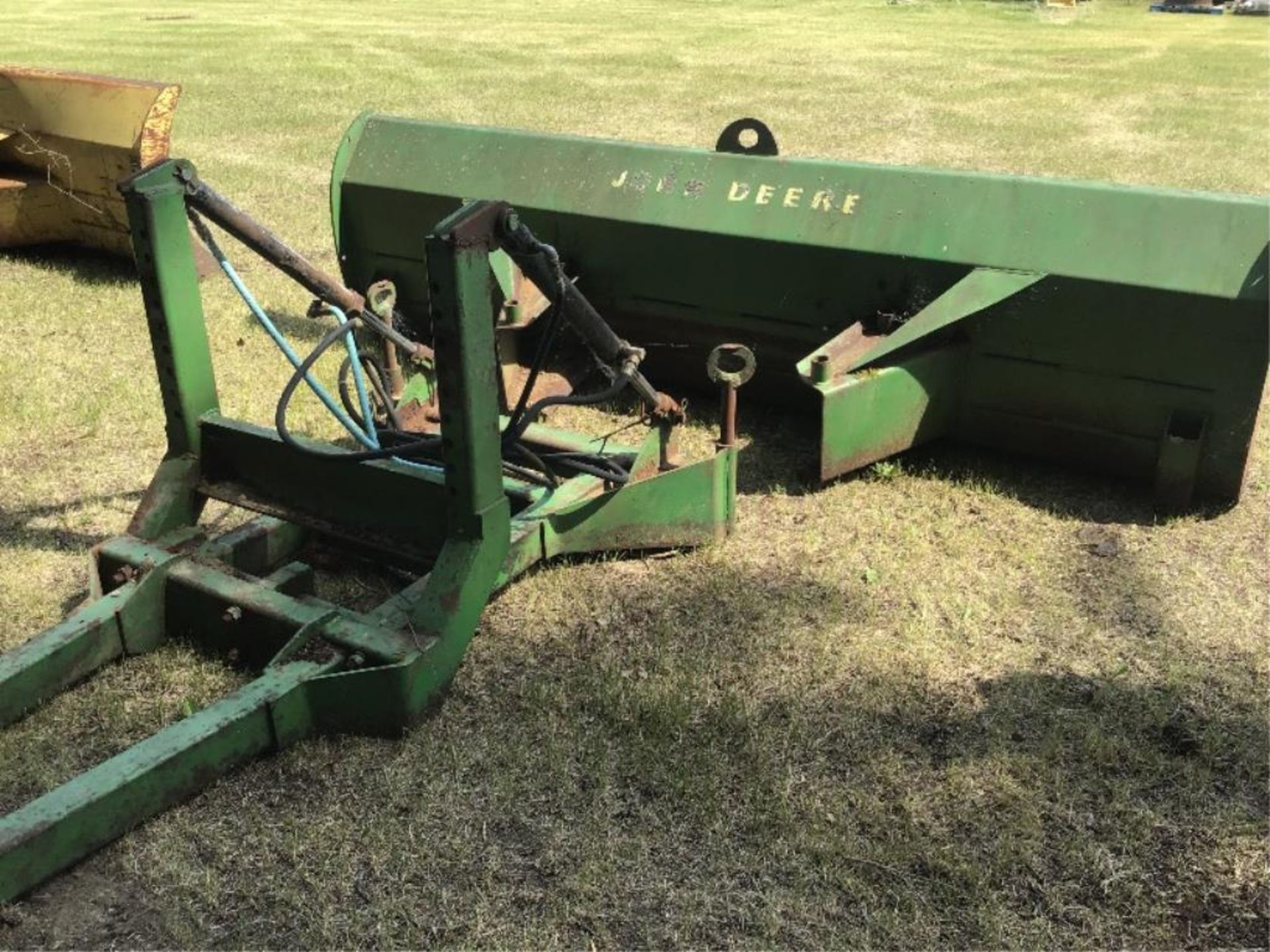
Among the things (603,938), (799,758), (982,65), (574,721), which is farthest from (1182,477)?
(982,65)

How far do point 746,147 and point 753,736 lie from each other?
2.27 metres

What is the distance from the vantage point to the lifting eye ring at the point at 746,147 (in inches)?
163

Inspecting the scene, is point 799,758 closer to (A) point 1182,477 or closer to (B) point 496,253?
(A) point 1182,477

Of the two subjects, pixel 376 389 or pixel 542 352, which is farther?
pixel 376 389

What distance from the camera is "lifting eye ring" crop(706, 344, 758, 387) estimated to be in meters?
3.31

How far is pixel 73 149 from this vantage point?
5734 millimetres

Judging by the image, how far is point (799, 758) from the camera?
2.67m

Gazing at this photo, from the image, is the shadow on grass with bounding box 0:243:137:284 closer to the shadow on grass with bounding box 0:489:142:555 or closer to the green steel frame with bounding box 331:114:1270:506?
the green steel frame with bounding box 331:114:1270:506

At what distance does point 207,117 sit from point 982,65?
9.19 m

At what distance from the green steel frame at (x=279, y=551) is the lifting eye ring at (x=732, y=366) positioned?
210 millimetres

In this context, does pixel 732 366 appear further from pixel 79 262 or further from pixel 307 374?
pixel 79 262

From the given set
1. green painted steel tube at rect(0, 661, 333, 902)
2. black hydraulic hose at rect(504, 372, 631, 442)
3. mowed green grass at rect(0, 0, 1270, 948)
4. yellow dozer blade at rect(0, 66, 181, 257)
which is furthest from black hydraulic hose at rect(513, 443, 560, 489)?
yellow dozer blade at rect(0, 66, 181, 257)

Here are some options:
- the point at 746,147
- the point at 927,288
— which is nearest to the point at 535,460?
the point at 927,288

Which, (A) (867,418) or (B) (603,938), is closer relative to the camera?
(B) (603,938)
